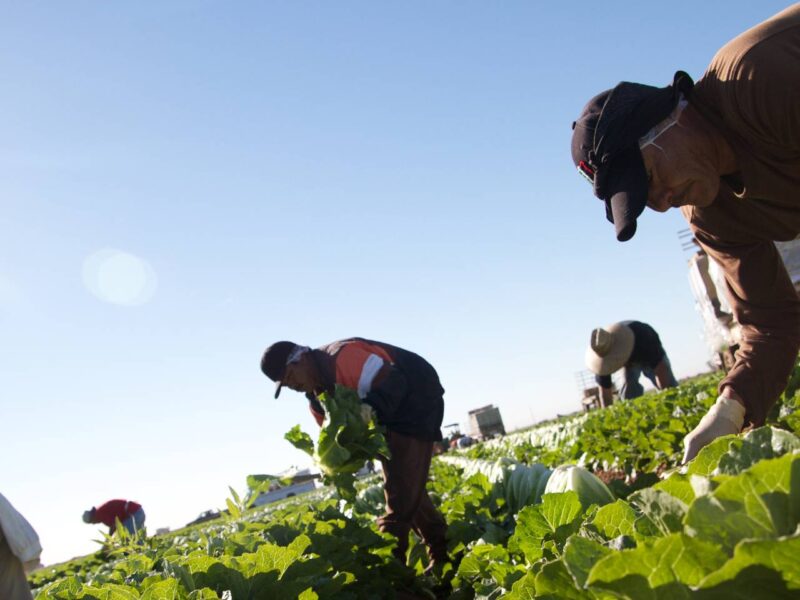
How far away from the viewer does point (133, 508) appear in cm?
1229

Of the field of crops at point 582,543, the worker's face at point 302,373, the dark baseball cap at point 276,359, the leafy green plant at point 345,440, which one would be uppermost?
the dark baseball cap at point 276,359

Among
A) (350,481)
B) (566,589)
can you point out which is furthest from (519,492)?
(566,589)

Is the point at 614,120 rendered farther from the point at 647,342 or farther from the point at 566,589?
the point at 647,342

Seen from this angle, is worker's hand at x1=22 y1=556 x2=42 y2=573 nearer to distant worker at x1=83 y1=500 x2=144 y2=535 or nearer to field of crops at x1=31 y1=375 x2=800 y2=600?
field of crops at x1=31 y1=375 x2=800 y2=600

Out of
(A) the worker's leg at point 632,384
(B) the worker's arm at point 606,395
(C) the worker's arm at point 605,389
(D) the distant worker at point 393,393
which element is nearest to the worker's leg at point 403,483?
(D) the distant worker at point 393,393

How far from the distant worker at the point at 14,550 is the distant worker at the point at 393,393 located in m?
1.67

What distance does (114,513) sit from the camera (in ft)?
39.6

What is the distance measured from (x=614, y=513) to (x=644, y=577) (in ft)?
1.65

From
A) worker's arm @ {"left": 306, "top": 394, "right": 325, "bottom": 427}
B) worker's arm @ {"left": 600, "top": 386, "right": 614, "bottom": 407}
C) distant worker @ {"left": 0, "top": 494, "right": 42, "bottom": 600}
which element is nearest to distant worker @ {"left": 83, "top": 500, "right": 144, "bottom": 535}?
worker's arm @ {"left": 306, "top": 394, "right": 325, "bottom": 427}

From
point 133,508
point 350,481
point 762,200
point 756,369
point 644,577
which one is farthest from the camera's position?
point 133,508

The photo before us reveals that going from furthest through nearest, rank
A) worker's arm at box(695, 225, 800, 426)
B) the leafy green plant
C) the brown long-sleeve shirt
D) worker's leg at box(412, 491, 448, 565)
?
worker's leg at box(412, 491, 448, 565) → the leafy green plant → worker's arm at box(695, 225, 800, 426) → the brown long-sleeve shirt

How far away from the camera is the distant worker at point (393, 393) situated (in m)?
4.52

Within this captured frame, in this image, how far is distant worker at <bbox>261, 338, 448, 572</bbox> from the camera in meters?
4.52

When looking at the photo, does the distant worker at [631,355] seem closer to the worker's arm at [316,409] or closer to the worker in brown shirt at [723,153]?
the worker's arm at [316,409]
